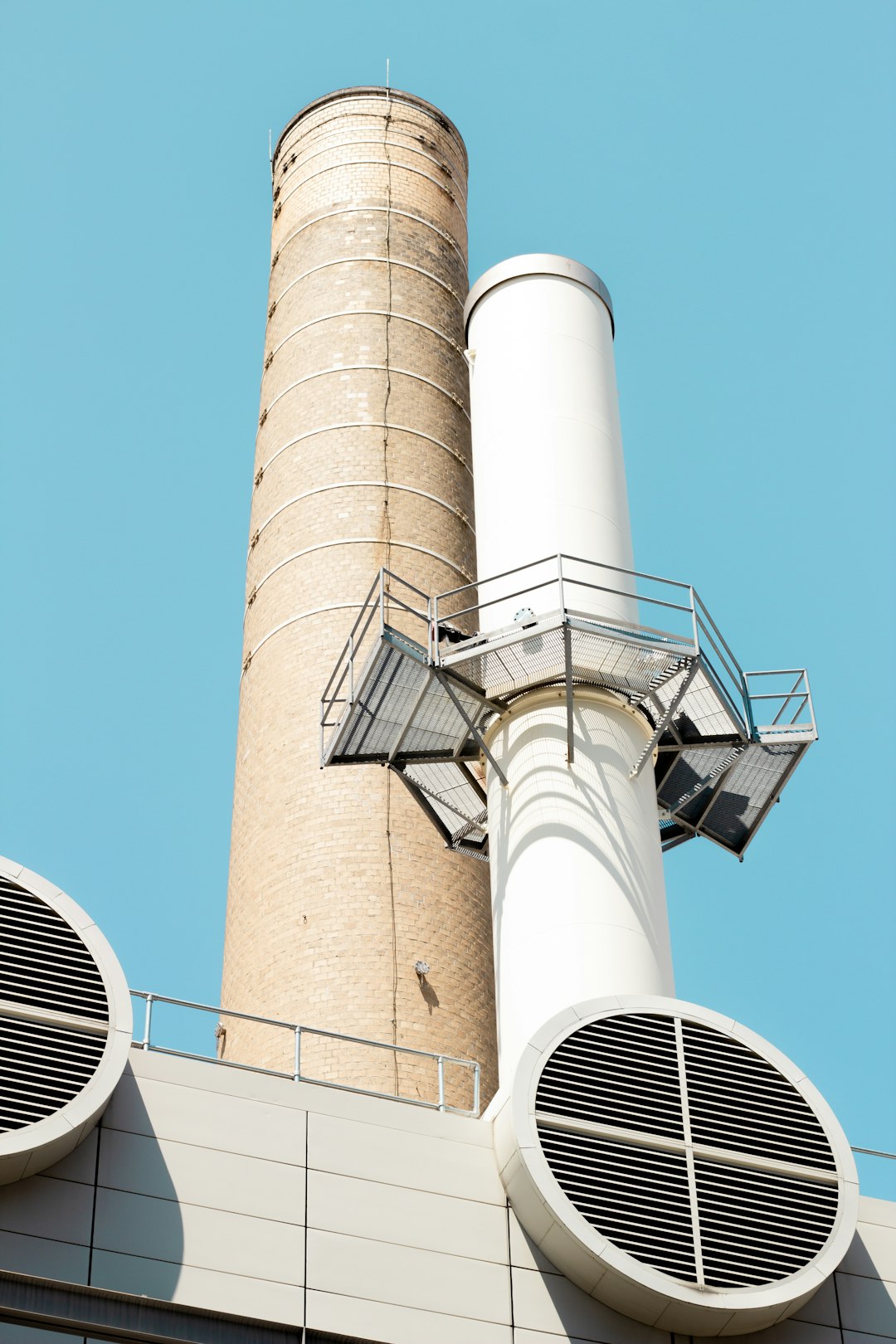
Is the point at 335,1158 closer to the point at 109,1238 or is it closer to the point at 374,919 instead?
the point at 109,1238

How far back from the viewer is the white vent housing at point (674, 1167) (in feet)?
51.3

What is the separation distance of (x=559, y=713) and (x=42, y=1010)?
7268 mm

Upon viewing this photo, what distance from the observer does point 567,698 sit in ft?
65.3

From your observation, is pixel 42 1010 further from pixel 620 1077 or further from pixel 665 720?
pixel 665 720

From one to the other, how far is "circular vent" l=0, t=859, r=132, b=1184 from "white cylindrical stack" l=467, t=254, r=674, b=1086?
423 centimetres

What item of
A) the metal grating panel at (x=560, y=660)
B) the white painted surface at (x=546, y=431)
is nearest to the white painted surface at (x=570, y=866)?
the metal grating panel at (x=560, y=660)

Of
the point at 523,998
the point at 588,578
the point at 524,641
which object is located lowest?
the point at 523,998

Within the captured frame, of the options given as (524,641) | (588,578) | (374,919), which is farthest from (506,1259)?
(374,919)

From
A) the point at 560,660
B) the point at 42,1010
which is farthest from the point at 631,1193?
the point at 560,660

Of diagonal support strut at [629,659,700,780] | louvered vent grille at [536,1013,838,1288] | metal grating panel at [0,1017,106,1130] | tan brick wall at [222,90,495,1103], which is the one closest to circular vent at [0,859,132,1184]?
metal grating panel at [0,1017,106,1130]

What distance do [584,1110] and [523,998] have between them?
98.2 inches

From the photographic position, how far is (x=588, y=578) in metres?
21.5

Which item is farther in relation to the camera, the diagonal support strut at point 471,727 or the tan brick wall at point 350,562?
the tan brick wall at point 350,562

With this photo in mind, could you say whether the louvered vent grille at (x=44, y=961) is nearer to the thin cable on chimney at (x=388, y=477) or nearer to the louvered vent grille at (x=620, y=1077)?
the louvered vent grille at (x=620, y=1077)
